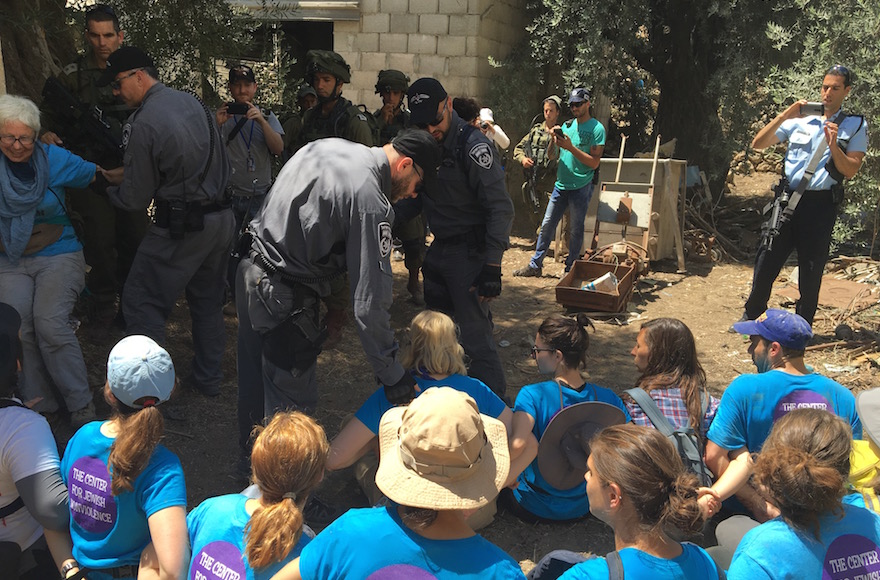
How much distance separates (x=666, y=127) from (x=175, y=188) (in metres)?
8.56

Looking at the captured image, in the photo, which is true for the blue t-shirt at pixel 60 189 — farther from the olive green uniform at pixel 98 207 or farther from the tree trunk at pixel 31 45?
the tree trunk at pixel 31 45

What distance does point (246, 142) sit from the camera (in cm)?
590

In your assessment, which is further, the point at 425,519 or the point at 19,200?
the point at 19,200

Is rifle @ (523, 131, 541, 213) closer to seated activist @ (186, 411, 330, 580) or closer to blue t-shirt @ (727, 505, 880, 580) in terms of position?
blue t-shirt @ (727, 505, 880, 580)

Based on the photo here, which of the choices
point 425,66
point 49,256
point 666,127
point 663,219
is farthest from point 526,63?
point 49,256

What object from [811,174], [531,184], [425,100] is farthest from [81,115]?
[531,184]

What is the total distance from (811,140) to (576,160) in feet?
8.41

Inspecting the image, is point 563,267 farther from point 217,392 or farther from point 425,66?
point 217,392

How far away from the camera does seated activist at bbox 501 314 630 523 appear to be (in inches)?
132

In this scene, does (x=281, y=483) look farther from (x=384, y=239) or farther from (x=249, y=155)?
(x=249, y=155)

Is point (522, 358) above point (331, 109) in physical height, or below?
below

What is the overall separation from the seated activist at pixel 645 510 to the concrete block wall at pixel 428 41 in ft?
29.2

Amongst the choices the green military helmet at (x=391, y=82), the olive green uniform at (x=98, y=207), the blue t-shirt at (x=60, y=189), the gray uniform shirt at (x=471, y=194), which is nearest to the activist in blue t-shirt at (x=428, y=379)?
the gray uniform shirt at (x=471, y=194)

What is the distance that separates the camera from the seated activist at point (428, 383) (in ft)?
10.2
